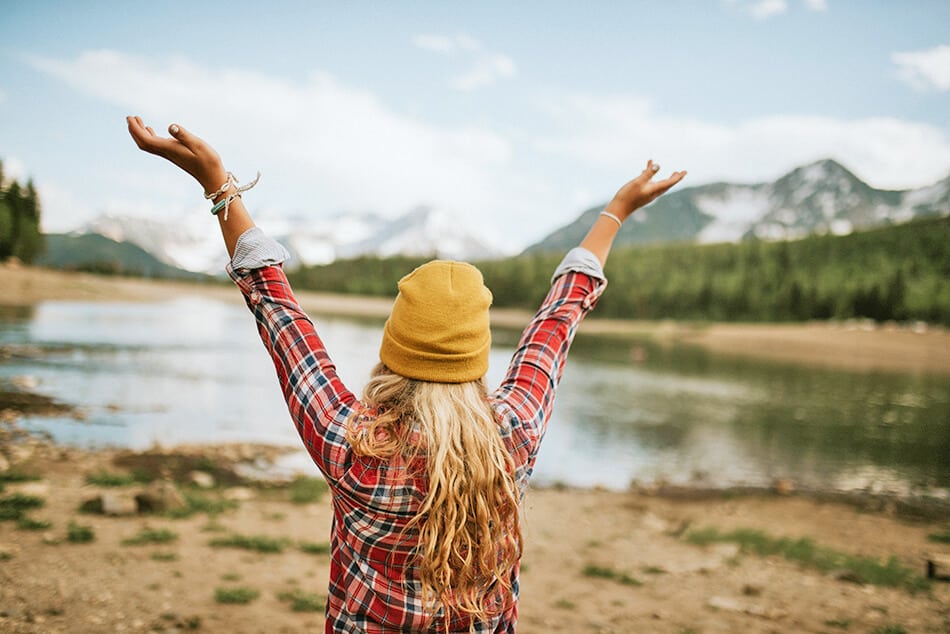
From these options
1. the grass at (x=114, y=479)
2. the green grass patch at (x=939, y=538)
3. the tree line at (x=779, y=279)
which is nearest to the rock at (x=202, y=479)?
the grass at (x=114, y=479)

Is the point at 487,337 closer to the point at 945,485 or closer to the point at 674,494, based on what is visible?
the point at 674,494

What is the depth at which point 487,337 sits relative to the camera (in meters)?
1.59

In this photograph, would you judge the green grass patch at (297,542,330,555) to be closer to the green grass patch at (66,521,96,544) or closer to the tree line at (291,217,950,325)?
the green grass patch at (66,521,96,544)

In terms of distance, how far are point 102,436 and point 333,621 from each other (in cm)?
1234

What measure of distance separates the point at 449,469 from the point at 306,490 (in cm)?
885

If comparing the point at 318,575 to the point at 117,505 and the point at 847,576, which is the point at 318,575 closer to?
the point at 117,505

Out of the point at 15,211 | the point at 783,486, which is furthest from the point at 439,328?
the point at 783,486

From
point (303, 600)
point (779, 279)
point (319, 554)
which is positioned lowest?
point (319, 554)

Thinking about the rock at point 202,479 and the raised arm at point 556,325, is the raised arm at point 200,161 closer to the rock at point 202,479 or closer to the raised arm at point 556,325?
the raised arm at point 556,325

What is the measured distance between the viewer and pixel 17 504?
6801 mm

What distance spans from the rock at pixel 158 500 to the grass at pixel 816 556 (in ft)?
22.0

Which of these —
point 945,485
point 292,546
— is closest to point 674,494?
point 945,485

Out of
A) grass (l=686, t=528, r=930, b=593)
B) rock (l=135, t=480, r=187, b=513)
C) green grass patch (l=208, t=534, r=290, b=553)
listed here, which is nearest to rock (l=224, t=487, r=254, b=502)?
rock (l=135, t=480, r=187, b=513)

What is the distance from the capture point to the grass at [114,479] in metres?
8.28
